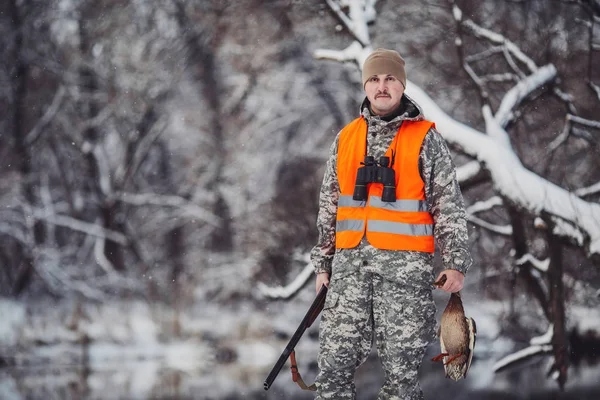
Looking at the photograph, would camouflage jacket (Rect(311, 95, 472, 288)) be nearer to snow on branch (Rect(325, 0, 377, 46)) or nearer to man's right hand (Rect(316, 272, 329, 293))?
man's right hand (Rect(316, 272, 329, 293))

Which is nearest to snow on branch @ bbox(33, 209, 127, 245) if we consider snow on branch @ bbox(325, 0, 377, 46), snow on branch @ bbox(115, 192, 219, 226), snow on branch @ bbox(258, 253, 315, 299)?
snow on branch @ bbox(115, 192, 219, 226)

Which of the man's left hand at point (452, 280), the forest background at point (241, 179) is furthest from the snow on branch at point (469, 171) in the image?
the man's left hand at point (452, 280)

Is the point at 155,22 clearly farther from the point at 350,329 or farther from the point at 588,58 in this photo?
the point at 350,329

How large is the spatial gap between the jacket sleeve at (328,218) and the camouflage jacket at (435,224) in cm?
10

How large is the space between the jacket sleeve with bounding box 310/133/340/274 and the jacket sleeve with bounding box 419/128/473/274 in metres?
0.38

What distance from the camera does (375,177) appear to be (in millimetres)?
3254

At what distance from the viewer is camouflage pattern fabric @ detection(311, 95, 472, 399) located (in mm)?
3207

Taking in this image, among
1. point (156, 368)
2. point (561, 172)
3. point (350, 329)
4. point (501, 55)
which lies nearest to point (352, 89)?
point (501, 55)

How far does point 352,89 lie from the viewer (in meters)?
8.98

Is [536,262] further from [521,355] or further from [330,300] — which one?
[330,300]

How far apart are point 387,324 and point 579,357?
380 cm

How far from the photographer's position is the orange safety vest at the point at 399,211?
10.6ft

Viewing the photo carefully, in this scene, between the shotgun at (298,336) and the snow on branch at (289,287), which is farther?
the snow on branch at (289,287)

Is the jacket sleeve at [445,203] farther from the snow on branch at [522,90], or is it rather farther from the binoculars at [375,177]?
the snow on branch at [522,90]
